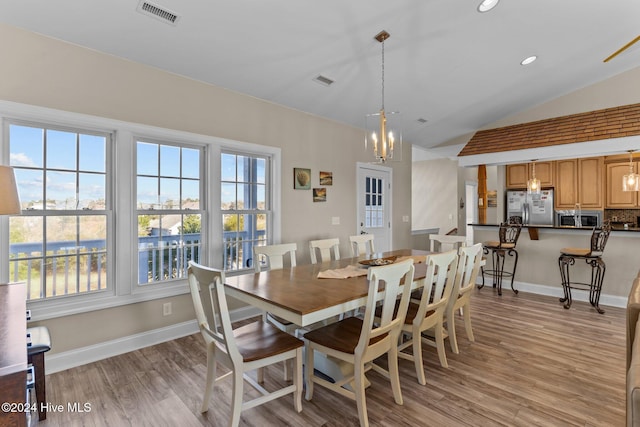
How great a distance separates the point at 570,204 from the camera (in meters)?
6.50

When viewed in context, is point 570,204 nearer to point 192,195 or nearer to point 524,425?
point 524,425

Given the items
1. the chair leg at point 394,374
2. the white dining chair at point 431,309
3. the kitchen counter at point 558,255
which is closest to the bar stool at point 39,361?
the chair leg at point 394,374

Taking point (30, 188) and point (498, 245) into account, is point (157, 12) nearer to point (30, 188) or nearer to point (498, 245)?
point (30, 188)

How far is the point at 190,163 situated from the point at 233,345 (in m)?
2.21

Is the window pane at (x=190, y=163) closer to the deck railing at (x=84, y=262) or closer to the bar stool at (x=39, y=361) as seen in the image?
the deck railing at (x=84, y=262)

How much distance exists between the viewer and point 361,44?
307 cm

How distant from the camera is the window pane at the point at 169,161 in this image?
3174 mm

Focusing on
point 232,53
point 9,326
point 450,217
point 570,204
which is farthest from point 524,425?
point 570,204

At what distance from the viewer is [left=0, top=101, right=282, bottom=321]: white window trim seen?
244 centimetres

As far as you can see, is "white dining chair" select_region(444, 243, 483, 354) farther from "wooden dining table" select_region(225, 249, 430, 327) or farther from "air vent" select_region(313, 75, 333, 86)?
"air vent" select_region(313, 75, 333, 86)

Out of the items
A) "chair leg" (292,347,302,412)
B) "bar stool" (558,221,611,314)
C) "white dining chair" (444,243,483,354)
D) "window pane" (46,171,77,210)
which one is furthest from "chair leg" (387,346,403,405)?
"bar stool" (558,221,611,314)

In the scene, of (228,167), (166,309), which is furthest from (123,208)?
(228,167)

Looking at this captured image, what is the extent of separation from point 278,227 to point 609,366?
3.35 meters

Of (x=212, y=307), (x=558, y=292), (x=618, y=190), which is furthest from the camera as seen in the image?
(x=618, y=190)
